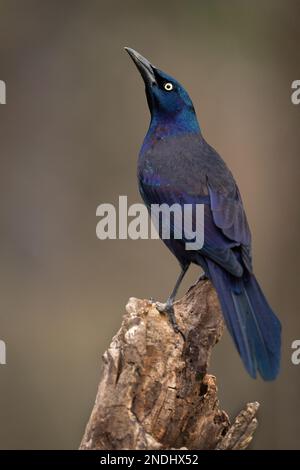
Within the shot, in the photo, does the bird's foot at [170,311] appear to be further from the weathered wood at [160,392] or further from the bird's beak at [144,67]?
the bird's beak at [144,67]

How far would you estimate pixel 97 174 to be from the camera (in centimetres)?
629

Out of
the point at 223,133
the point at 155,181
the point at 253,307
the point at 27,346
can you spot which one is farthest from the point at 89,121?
the point at 253,307

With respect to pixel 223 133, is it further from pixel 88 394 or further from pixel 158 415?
pixel 158 415

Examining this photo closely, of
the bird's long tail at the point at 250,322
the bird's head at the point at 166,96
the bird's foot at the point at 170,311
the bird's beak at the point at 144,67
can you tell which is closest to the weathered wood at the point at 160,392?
the bird's foot at the point at 170,311

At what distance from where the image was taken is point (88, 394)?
219 inches

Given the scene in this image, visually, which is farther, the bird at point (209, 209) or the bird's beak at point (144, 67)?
the bird's beak at point (144, 67)

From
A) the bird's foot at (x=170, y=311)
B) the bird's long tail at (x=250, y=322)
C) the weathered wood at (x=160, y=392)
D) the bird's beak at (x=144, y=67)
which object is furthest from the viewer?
the bird's beak at (x=144, y=67)

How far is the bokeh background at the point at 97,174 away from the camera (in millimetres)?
5746

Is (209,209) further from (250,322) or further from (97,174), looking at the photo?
(97,174)

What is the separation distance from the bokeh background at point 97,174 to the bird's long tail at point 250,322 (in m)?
1.91

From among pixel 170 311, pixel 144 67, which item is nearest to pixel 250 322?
pixel 170 311

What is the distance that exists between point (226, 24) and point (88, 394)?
290 centimetres

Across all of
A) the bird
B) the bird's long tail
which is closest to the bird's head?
the bird

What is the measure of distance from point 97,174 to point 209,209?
8.67ft
